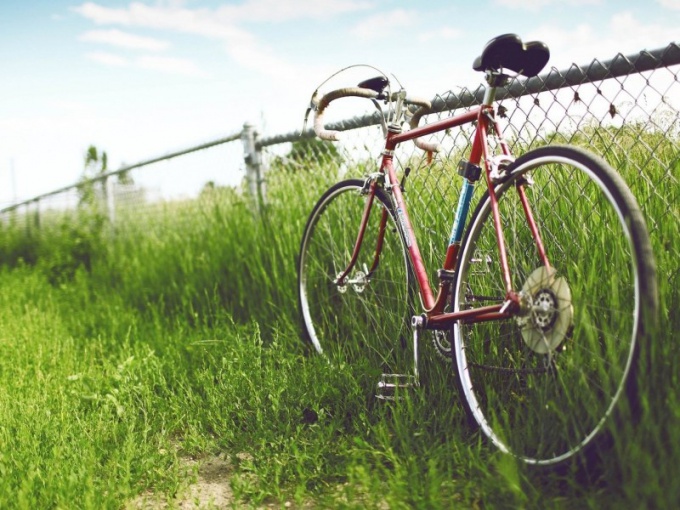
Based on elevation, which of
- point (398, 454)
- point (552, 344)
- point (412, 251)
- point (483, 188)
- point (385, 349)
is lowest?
point (398, 454)

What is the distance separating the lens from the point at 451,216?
3000mm

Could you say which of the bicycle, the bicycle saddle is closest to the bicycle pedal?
the bicycle

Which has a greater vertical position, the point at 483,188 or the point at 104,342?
the point at 483,188

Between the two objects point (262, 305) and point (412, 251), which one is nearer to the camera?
point (412, 251)

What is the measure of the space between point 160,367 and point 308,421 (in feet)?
3.60

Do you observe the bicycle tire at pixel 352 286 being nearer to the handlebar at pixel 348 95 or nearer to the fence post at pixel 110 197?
the handlebar at pixel 348 95

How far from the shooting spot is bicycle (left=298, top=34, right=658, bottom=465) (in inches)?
72.6

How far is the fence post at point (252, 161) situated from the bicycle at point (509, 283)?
1.30 meters

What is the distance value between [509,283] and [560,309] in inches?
8.0

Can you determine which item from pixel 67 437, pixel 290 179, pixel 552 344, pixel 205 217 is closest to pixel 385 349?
pixel 552 344

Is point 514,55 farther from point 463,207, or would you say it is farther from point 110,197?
point 110,197

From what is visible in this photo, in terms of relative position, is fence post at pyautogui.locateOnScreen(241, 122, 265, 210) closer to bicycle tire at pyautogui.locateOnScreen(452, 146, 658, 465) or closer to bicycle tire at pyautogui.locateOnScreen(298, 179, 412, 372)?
bicycle tire at pyautogui.locateOnScreen(298, 179, 412, 372)

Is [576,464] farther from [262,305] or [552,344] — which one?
[262,305]

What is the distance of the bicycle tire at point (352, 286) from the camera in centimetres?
304
